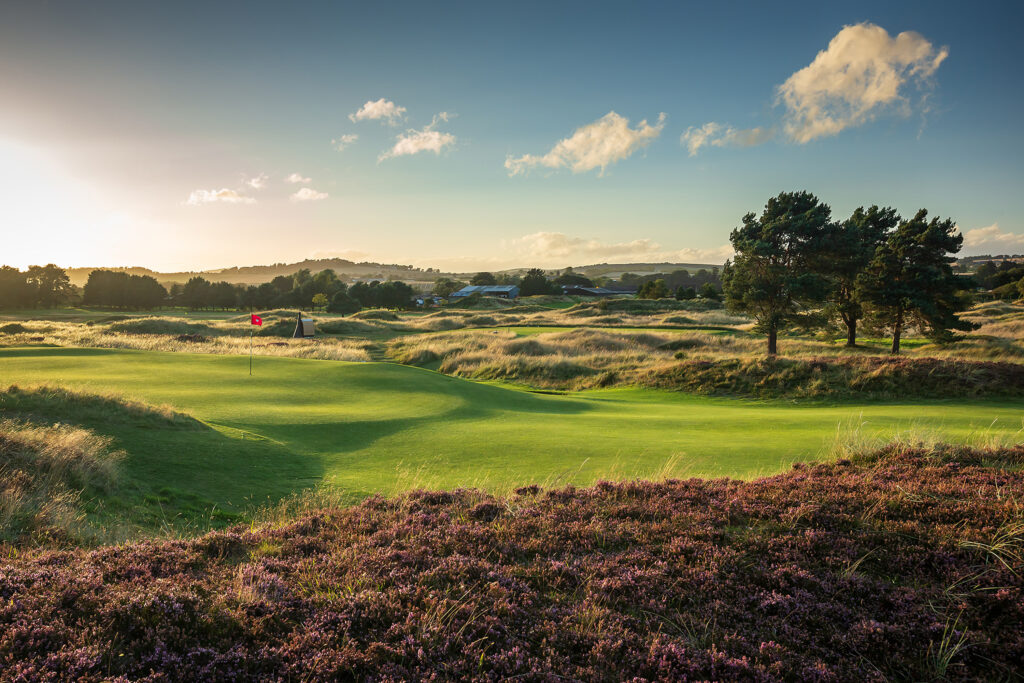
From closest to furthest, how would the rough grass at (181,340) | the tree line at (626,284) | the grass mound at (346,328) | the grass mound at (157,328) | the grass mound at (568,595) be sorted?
the grass mound at (568,595) → the rough grass at (181,340) → the grass mound at (157,328) → the grass mound at (346,328) → the tree line at (626,284)

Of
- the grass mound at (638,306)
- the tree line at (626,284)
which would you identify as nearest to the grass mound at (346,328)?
the grass mound at (638,306)

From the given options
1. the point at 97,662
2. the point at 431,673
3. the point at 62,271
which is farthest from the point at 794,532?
the point at 62,271

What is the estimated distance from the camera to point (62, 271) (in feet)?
256

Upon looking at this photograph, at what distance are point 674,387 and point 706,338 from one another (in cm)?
1925

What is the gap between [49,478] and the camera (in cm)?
781

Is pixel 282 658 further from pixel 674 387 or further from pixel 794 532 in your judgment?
pixel 674 387

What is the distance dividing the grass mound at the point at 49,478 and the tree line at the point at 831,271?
34.7 metres

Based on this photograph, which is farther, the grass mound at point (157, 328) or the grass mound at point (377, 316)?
the grass mound at point (377, 316)

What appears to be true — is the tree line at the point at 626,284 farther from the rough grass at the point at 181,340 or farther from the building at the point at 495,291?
the rough grass at the point at 181,340

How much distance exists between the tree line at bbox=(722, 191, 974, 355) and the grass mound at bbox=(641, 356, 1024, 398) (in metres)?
7.99

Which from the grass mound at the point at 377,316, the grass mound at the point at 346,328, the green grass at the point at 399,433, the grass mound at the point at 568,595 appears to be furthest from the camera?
the grass mound at the point at 377,316

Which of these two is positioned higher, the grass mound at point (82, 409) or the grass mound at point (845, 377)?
the grass mound at point (82, 409)

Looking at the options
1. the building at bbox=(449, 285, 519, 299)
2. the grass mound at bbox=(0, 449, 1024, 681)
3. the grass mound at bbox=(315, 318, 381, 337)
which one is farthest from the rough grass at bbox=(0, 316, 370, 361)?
the building at bbox=(449, 285, 519, 299)

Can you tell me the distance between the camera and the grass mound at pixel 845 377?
22.2 m
